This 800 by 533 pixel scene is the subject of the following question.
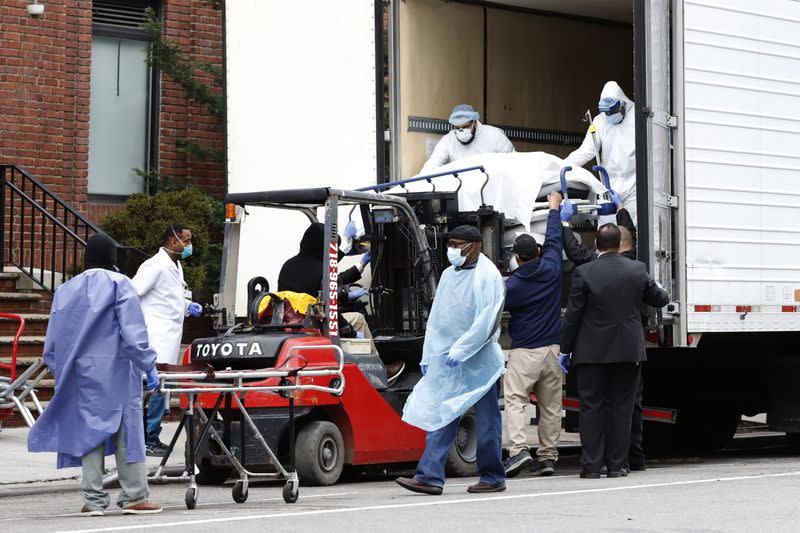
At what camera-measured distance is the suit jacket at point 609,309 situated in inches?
444

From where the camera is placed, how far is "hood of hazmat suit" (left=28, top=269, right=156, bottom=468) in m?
8.99

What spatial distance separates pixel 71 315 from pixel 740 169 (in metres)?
5.47

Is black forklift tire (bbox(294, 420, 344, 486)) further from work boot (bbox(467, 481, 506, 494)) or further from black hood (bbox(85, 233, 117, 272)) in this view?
black hood (bbox(85, 233, 117, 272))

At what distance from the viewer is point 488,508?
8984 mm

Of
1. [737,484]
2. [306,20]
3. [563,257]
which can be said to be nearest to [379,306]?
[563,257]

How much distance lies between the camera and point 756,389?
13.8 m

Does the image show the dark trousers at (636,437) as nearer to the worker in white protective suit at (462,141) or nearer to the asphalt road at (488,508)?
the asphalt road at (488,508)

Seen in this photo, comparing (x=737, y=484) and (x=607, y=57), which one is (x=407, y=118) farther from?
(x=737, y=484)

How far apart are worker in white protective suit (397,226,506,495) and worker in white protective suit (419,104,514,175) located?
3154mm

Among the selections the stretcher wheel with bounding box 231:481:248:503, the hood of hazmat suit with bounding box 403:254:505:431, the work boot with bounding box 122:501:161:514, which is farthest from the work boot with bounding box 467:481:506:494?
the work boot with bounding box 122:501:161:514

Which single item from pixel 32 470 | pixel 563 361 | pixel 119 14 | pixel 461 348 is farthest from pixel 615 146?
pixel 119 14

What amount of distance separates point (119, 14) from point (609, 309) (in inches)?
359

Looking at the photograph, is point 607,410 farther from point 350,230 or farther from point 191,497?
point 191,497

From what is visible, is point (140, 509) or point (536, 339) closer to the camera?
point (140, 509)
